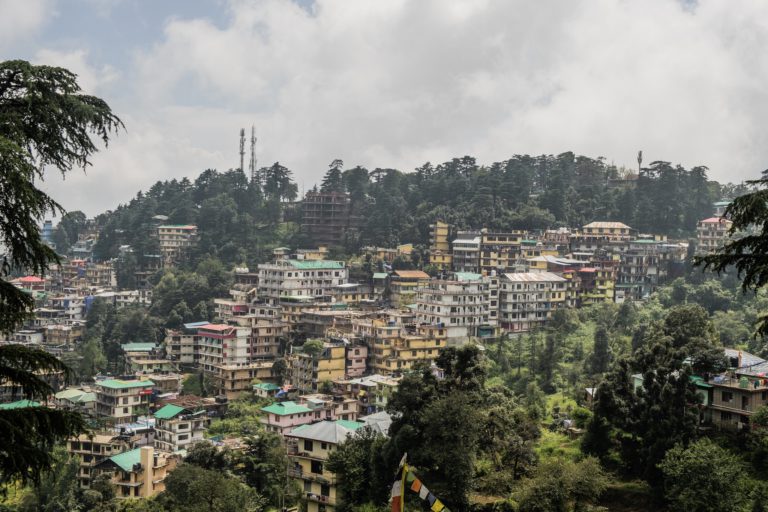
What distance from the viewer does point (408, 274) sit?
191 feet

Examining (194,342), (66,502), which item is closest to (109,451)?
(66,502)

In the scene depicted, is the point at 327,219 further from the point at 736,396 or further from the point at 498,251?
the point at 736,396

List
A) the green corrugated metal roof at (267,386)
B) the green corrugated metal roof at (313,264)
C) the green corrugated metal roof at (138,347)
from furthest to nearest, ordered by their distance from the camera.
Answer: the green corrugated metal roof at (313,264)
the green corrugated metal roof at (138,347)
the green corrugated metal roof at (267,386)

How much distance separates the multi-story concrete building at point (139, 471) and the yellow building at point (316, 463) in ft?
20.7

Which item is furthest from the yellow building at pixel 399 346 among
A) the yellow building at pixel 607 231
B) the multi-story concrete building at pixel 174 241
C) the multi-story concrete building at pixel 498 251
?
the multi-story concrete building at pixel 174 241

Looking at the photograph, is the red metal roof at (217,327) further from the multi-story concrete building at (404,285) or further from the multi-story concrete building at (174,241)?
the multi-story concrete building at (174,241)

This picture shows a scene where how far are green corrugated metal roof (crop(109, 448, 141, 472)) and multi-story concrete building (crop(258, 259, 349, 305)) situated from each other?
2145 cm

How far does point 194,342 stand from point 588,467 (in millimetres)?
33481

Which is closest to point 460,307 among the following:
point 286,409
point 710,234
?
point 286,409

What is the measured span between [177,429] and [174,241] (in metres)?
37.8

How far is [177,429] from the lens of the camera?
3847 cm

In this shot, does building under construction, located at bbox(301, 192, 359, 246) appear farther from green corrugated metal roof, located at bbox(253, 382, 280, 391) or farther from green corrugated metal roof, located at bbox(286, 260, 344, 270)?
green corrugated metal roof, located at bbox(253, 382, 280, 391)

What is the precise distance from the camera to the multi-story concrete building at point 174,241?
7369cm

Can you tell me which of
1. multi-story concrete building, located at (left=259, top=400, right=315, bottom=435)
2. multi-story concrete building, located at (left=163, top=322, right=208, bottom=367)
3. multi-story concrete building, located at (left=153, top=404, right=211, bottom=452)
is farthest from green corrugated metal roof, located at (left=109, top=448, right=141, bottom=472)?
multi-story concrete building, located at (left=163, top=322, right=208, bottom=367)
